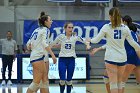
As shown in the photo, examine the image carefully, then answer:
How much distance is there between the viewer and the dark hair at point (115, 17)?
7.38m

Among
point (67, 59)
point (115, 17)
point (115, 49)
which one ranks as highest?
point (115, 17)

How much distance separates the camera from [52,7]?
70.5 feet

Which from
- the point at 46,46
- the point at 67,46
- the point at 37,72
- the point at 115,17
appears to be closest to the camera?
the point at 115,17

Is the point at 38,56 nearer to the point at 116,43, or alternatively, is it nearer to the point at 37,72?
the point at 37,72

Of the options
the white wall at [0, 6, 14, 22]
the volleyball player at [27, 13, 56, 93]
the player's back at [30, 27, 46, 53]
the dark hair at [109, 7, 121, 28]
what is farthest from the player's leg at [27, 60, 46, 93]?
the white wall at [0, 6, 14, 22]

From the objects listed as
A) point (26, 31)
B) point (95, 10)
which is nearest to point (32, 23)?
point (26, 31)

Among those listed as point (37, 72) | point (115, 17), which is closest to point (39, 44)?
point (37, 72)

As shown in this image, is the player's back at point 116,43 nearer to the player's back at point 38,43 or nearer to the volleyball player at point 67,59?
the player's back at point 38,43

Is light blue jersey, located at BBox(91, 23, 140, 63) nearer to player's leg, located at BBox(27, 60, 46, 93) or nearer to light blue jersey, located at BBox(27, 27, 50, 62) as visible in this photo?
light blue jersey, located at BBox(27, 27, 50, 62)

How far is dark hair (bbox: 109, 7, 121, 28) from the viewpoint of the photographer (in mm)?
7375

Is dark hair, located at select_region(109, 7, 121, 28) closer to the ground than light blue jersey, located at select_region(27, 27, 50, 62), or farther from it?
farther from it

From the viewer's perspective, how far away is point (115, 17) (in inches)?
291

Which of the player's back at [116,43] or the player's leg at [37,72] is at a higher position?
the player's back at [116,43]

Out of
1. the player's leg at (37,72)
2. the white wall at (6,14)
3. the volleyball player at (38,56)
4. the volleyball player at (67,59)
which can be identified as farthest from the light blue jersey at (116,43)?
the white wall at (6,14)
